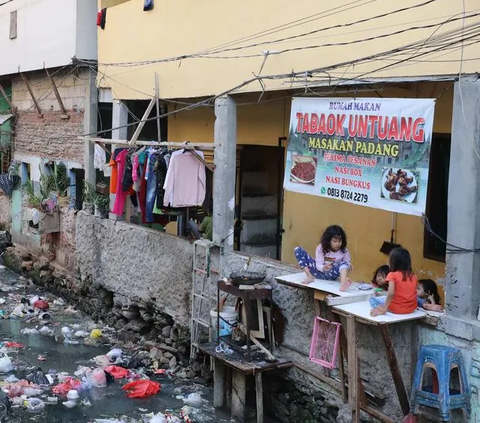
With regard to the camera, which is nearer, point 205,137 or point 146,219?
point 146,219

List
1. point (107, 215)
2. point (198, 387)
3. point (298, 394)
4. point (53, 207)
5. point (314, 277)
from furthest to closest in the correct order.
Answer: point (53, 207) < point (107, 215) < point (198, 387) < point (298, 394) < point (314, 277)

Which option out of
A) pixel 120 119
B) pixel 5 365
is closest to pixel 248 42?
pixel 120 119

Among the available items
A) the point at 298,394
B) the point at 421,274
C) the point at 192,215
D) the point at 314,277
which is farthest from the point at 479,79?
the point at 192,215

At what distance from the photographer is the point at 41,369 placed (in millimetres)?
10438

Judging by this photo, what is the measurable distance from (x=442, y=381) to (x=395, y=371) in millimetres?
530

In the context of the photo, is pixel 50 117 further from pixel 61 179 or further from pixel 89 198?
pixel 89 198

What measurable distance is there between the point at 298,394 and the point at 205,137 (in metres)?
6.10

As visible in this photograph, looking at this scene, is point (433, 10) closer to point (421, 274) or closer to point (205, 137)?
point (421, 274)

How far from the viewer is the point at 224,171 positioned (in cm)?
951

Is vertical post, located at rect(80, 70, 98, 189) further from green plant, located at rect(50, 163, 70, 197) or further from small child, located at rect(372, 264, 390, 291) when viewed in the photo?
small child, located at rect(372, 264, 390, 291)

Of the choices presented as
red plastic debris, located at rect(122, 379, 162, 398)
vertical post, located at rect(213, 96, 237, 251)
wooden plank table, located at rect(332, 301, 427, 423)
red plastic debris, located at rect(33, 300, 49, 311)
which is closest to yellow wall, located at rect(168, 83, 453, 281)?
vertical post, located at rect(213, 96, 237, 251)

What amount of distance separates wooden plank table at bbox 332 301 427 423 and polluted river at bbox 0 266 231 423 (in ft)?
7.87

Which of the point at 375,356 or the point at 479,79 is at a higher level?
the point at 479,79

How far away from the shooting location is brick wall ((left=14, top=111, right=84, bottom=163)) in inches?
574
